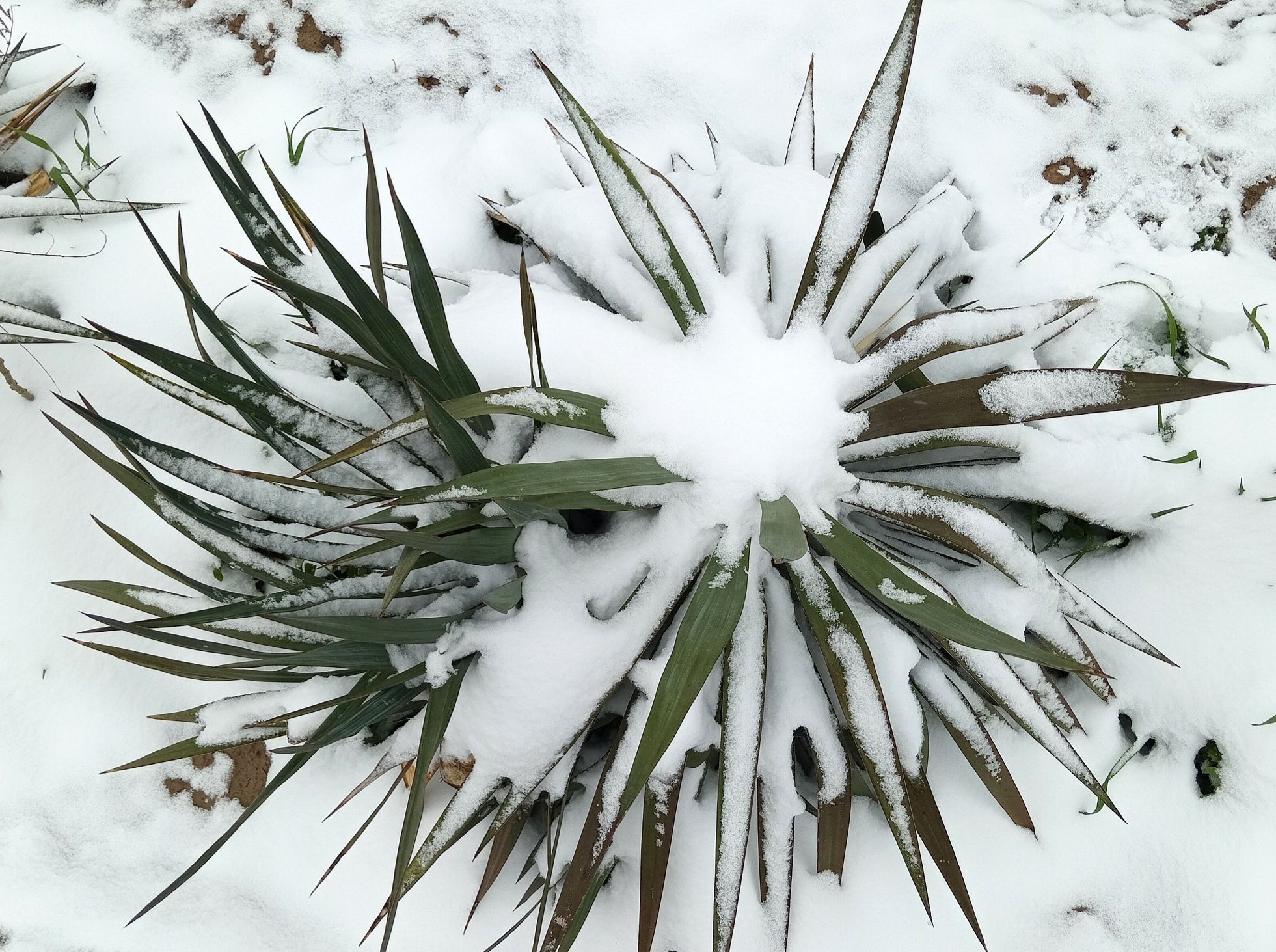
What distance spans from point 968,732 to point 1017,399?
43cm

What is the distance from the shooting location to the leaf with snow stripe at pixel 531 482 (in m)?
0.75

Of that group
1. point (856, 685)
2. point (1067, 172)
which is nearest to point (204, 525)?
point (856, 685)

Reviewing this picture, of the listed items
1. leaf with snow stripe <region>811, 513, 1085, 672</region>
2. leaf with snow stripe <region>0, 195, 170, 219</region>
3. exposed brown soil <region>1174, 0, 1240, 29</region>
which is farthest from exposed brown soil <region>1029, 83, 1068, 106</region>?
leaf with snow stripe <region>0, 195, 170, 219</region>

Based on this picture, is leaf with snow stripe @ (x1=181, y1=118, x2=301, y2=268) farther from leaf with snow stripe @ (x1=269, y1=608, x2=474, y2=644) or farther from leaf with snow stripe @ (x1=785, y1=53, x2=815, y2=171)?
leaf with snow stripe @ (x1=785, y1=53, x2=815, y2=171)

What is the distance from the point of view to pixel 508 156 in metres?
1.33

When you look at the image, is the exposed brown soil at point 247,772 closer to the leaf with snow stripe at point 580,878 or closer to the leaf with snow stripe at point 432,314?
the leaf with snow stripe at point 580,878

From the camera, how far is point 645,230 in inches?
37.1

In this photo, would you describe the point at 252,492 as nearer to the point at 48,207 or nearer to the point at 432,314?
the point at 432,314

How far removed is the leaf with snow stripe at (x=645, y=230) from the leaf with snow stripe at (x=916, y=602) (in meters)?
0.32

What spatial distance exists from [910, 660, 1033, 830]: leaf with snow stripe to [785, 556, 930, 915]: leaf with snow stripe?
0.14 metres

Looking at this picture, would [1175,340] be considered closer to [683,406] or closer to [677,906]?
[683,406]

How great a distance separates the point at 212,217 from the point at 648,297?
2.66 feet

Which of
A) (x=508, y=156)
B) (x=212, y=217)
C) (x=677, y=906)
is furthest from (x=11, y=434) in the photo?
(x=677, y=906)

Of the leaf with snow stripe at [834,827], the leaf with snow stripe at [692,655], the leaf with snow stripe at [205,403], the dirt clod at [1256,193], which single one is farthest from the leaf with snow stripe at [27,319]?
the dirt clod at [1256,193]
